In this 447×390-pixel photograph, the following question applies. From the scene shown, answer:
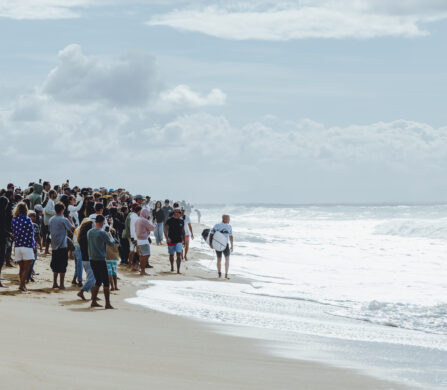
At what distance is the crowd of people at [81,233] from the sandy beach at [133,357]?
1.41 metres

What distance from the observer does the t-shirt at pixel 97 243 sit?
449 inches

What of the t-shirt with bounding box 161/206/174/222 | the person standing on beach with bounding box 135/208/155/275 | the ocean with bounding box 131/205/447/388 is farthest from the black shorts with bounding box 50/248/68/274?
the t-shirt with bounding box 161/206/174/222

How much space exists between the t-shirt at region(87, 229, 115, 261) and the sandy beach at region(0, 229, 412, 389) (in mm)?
967

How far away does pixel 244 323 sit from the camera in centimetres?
1073

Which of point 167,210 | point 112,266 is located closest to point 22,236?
point 112,266

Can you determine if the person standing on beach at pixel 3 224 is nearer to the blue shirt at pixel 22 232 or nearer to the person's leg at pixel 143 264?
the blue shirt at pixel 22 232

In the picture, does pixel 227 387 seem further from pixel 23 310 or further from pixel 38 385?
pixel 23 310

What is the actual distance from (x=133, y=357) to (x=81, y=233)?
19.1 ft

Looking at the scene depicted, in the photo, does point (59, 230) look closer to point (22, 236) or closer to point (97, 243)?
point (22, 236)

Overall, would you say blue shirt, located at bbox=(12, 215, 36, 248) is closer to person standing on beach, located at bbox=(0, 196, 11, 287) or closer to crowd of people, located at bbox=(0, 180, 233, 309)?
crowd of people, located at bbox=(0, 180, 233, 309)

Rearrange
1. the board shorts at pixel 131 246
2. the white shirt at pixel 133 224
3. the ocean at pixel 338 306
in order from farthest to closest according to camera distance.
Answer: the board shorts at pixel 131 246
the white shirt at pixel 133 224
the ocean at pixel 338 306

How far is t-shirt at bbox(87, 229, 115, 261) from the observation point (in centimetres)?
1140

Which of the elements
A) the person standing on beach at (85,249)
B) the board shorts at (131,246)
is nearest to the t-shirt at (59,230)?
the person standing on beach at (85,249)

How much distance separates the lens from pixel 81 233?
486 inches
